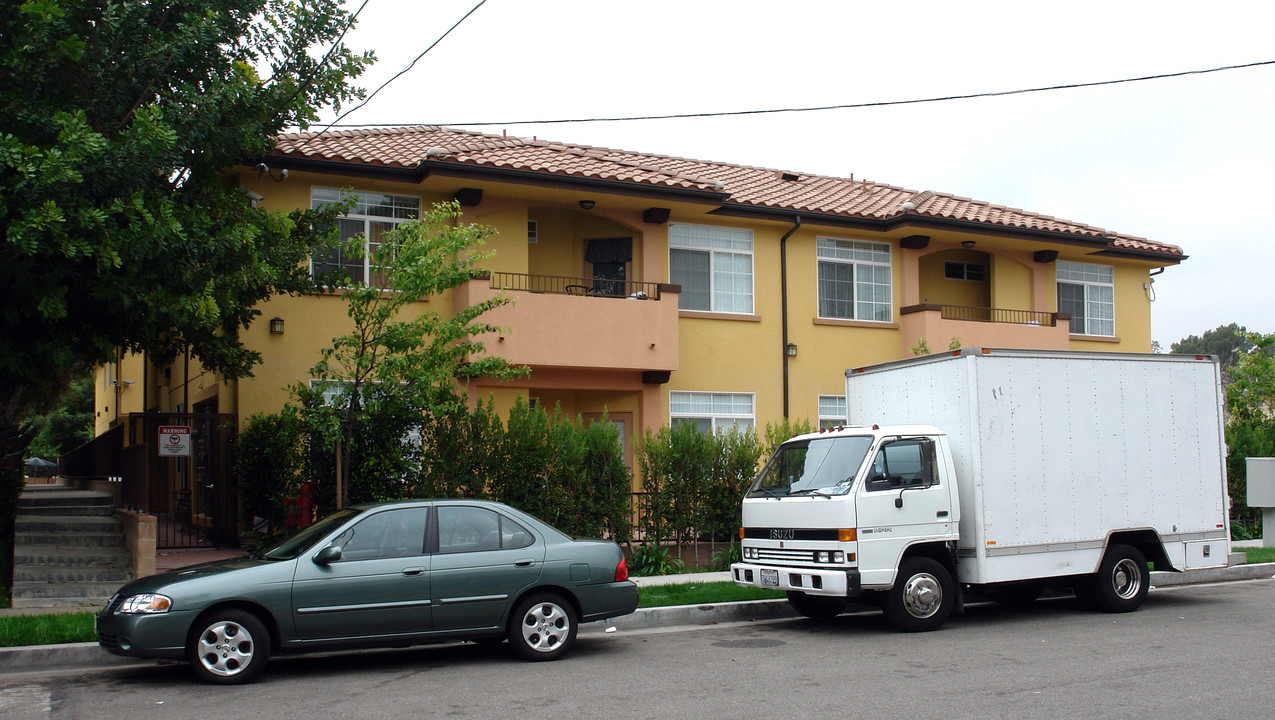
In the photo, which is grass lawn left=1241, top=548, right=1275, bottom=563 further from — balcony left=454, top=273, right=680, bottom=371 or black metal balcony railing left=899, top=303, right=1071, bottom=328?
balcony left=454, top=273, right=680, bottom=371

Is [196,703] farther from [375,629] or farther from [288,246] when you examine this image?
[288,246]

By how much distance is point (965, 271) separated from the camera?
22.8 meters

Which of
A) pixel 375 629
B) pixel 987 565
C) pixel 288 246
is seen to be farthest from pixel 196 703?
pixel 987 565

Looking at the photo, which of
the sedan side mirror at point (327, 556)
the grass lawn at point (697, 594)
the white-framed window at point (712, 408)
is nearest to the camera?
the sedan side mirror at point (327, 556)

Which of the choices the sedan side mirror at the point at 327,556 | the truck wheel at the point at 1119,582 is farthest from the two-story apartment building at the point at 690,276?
the sedan side mirror at the point at 327,556

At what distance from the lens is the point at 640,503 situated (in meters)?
15.3

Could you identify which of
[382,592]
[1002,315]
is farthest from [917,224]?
[382,592]

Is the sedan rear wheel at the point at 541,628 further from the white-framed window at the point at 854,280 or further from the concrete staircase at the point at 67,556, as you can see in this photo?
the white-framed window at the point at 854,280

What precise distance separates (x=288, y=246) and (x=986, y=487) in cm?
835

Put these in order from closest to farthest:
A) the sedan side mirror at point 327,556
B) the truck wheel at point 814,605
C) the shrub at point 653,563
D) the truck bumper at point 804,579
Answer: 1. the sedan side mirror at point 327,556
2. the truck bumper at point 804,579
3. the truck wheel at point 814,605
4. the shrub at point 653,563

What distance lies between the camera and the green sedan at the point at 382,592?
27.0 feet

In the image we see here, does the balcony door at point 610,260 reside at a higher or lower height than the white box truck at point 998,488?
higher

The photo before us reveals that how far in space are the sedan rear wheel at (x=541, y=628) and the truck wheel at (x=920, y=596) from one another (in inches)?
132

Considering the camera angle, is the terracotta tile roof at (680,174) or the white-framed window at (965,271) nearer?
the terracotta tile roof at (680,174)
